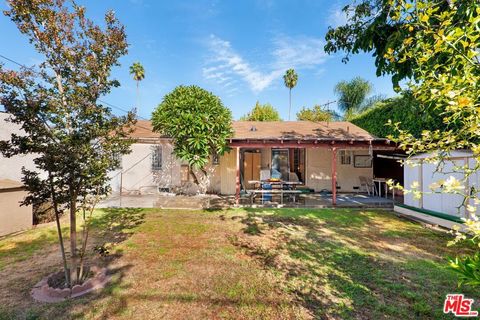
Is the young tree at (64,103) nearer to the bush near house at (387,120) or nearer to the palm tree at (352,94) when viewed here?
the bush near house at (387,120)

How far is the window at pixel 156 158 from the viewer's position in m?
13.9

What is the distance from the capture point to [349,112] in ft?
111

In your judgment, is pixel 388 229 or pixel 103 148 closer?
pixel 103 148

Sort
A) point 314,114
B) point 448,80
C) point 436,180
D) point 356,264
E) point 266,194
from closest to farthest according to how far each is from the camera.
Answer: point 448,80 → point 356,264 → point 436,180 → point 266,194 → point 314,114

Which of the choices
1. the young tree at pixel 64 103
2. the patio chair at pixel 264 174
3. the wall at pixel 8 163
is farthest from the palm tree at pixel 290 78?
the young tree at pixel 64 103

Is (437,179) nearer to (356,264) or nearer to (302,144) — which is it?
(302,144)

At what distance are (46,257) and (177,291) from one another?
3669 mm

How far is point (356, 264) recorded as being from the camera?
15.7ft

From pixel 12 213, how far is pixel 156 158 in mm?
7615

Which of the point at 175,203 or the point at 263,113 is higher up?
the point at 263,113

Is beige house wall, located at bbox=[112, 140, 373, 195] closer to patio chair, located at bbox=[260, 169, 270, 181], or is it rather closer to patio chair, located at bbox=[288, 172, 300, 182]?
patio chair, located at bbox=[288, 172, 300, 182]

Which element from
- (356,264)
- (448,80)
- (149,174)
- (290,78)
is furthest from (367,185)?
(290,78)

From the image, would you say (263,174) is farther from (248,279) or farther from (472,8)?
(472,8)

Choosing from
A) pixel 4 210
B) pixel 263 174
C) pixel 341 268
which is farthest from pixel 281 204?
pixel 4 210
